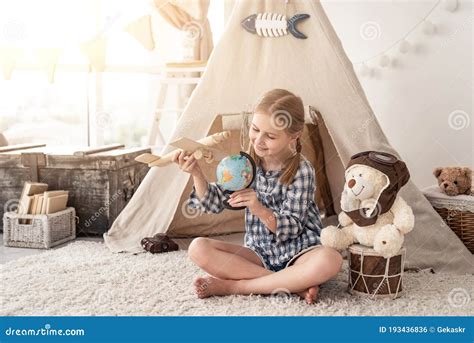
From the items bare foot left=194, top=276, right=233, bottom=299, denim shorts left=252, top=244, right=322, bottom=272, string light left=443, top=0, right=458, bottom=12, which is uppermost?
string light left=443, top=0, right=458, bottom=12

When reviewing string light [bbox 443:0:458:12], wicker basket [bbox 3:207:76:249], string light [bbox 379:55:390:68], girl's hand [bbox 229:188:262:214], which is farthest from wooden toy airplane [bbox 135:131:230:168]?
string light [bbox 443:0:458:12]

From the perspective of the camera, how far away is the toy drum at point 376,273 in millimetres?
1722

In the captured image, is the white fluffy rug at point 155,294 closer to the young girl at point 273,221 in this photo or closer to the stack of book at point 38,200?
the young girl at point 273,221

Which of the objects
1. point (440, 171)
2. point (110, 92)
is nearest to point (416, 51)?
point (440, 171)

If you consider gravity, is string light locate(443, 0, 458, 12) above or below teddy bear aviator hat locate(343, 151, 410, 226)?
above

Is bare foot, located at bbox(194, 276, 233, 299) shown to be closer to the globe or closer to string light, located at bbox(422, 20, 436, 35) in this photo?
the globe

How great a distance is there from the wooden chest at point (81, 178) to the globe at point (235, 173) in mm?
1094

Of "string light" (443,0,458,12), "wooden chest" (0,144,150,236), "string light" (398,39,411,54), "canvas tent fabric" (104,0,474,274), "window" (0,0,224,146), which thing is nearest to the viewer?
"canvas tent fabric" (104,0,474,274)

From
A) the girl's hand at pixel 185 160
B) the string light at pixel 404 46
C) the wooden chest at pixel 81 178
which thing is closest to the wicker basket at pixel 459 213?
the girl's hand at pixel 185 160

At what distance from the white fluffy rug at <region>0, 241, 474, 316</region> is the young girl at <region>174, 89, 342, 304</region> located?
0.06 metres

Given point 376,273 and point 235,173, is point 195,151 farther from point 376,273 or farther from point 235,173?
point 376,273

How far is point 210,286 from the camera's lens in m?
1.71

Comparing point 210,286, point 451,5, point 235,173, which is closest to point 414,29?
point 451,5

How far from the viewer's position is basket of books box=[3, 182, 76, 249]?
2422 mm
